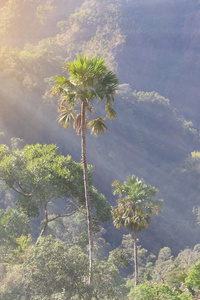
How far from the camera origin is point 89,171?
1521 cm

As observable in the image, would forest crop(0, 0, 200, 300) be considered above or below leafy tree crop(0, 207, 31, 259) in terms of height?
above

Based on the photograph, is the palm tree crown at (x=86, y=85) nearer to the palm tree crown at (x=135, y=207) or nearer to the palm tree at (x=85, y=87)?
the palm tree at (x=85, y=87)

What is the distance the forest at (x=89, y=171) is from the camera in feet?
38.2

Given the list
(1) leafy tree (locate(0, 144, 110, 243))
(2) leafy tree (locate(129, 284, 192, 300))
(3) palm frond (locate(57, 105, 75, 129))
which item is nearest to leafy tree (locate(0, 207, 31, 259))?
(1) leafy tree (locate(0, 144, 110, 243))

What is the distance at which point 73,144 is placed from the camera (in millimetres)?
90000

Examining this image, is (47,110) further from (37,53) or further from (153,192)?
(153,192)

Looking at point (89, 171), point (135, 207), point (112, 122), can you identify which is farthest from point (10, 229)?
point (112, 122)

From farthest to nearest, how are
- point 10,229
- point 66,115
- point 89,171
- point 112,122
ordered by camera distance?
point 112,122 → point 89,171 → point 10,229 → point 66,115

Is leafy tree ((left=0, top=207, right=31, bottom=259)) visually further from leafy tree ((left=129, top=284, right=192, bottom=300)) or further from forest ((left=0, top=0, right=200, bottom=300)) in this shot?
leafy tree ((left=129, top=284, right=192, bottom=300))

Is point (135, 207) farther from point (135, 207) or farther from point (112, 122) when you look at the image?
point (112, 122)

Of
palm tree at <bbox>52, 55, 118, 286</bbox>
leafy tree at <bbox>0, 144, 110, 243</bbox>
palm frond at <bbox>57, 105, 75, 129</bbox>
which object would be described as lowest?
leafy tree at <bbox>0, 144, 110, 243</bbox>

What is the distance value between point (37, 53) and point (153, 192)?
9036cm

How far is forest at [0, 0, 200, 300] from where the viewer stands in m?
11.6

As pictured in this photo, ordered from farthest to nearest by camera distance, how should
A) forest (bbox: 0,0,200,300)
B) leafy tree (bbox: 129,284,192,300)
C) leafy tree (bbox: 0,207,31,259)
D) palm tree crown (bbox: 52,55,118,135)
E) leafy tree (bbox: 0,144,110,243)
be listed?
leafy tree (bbox: 0,207,31,259) < leafy tree (bbox: 0,144,110,243) < forest (bbox: 0,0,200,300) < palm tree crown (bbox: 52,55,118,135) < leafy tree (bbox: 129,284,192,300)
